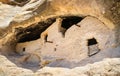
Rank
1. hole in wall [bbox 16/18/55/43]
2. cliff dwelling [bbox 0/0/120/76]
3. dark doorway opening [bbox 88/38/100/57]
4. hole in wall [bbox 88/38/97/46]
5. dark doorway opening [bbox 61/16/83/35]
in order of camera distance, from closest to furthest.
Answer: cliff dwelling [bbox 0/0/120/76], dark doorway opening [bbox 88/38/100/57], hole in wall [bbox 88/38/97/46], dark doorway opening [bbox 61/16/83/35], hole in wall [bbox 16/18/55/43]

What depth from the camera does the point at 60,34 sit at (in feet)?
33.0

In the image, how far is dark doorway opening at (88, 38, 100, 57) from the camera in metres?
8.20

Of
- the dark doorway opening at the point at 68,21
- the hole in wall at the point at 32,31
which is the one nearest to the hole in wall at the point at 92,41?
the dark doorway opening at the point at 68,21

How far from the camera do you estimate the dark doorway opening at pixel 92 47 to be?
8.20m

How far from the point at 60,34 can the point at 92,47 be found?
198cm

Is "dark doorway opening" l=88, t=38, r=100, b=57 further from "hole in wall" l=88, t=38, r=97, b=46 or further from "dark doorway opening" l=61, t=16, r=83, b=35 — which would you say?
"dark doorway opening" l=61, t=16, r=83, b=35

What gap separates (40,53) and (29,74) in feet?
10.5

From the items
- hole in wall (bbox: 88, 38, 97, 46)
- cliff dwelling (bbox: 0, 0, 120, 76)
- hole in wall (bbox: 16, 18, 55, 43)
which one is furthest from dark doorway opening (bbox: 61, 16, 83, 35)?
hole in wall (bbox: 88, 38, 97, 46)

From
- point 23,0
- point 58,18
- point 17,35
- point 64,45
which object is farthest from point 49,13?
point 23,0

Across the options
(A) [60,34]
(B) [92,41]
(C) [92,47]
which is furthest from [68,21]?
(C) [92,47]

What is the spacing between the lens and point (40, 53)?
10805 millimetres

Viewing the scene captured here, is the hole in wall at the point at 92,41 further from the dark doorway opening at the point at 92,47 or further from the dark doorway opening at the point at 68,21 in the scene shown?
the dark doorway opening at the point at 68,21

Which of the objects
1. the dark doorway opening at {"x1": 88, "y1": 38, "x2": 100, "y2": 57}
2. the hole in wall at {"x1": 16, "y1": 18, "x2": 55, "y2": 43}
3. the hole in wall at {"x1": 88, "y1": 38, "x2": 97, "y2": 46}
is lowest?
the dark doorway opening at {"x1": 88, "y1": 38, "x2": 100, "y2": 57}

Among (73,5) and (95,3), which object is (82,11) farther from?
(95,3)
